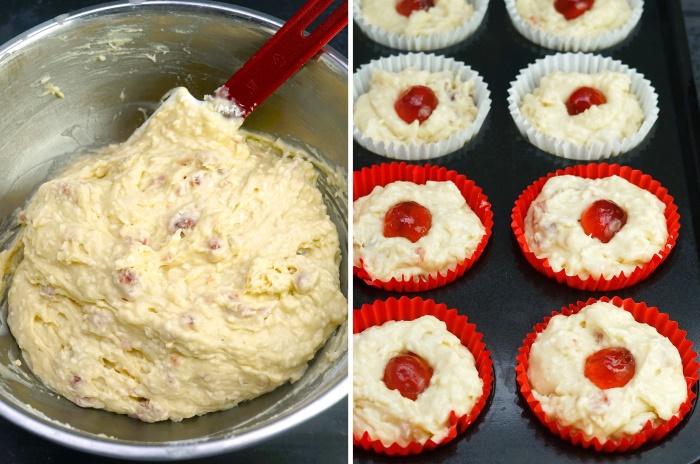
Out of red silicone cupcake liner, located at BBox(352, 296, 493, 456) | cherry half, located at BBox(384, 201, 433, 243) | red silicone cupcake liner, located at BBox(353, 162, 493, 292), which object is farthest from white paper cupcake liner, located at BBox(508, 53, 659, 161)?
red silicone cupcake liner, located at BBox(352, 296, 493, 456)

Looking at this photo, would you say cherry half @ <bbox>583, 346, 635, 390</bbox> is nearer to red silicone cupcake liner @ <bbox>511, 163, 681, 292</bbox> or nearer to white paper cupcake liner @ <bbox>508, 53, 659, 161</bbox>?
red silicone cupcake liner @ <bbox>511, 163, 681, 292</bbox>

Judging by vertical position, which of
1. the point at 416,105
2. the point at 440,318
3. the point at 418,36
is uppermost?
the point at 418,36

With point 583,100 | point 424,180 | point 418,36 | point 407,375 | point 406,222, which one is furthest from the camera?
point 418,36

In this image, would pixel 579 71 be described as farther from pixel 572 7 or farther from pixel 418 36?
pixel 418 36

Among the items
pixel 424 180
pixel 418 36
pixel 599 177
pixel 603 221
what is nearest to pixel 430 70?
pixel 418 36

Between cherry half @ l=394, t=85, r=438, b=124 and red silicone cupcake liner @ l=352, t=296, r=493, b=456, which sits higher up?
cherry half @ l=394, t=85, r=438, b=124

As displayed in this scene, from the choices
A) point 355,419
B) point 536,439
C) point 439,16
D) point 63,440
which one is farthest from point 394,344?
point 439,16

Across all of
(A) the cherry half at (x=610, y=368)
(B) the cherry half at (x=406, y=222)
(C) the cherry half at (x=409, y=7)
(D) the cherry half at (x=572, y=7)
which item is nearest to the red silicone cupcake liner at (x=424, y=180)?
(B) the cherry half at (x=406, y=222)
